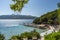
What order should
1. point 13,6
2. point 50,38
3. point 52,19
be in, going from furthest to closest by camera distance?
point 52,19 < point 50,38 < point 13,6

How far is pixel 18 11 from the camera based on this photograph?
210 cm

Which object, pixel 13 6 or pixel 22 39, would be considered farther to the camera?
pixel 22 39

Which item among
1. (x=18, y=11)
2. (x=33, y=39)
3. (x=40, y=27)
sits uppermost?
(x=18, y=11)

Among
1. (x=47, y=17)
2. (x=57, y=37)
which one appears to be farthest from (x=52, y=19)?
(x=57, y=37)

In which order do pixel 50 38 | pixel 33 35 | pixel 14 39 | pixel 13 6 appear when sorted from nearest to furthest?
pixel 13 6, pixel 50 38, pixel 14 39, pixel 33 35

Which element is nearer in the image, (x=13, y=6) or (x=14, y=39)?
(x=13, y=6)

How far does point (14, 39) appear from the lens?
20.3 ft

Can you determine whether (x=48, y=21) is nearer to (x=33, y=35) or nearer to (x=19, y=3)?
(x=33, y=35)

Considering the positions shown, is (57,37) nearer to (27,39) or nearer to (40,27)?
(27,39)

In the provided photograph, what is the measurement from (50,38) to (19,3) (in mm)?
1125

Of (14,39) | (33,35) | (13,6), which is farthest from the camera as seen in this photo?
(33,35)

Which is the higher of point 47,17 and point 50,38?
point 50,38

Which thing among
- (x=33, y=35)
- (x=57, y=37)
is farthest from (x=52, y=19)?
(x=57, y=37)

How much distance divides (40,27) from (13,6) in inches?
1153
